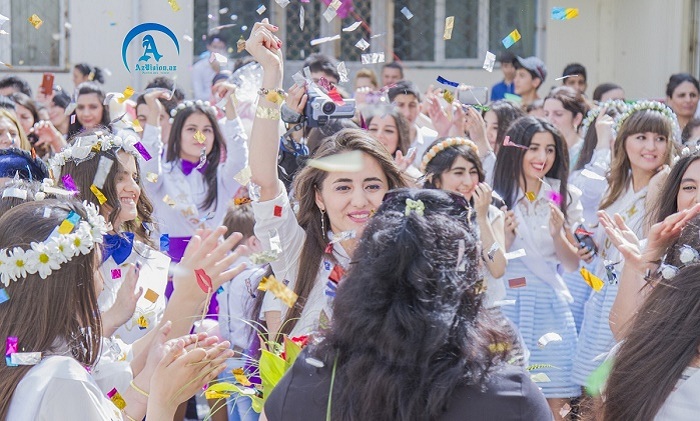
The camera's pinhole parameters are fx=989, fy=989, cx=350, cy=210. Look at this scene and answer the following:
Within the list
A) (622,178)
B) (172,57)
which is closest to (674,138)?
(622,178)

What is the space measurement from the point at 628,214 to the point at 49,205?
3057mm

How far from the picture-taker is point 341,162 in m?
3.48

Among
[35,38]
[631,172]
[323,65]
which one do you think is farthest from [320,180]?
[35,38]

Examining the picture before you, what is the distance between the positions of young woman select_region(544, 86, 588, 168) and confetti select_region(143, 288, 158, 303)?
4.25m

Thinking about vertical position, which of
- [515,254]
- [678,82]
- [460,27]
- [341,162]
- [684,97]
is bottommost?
[515,254]

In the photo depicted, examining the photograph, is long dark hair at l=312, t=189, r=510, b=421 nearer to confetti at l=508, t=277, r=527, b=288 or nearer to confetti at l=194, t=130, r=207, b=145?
confetti at l=508, t=277, r=527, b=288

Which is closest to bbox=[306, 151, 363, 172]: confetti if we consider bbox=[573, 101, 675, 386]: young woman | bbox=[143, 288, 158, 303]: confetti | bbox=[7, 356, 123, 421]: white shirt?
bbox=[143, 288, 158, 303]: confetti

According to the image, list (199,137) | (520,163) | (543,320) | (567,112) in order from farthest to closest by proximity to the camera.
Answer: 1. (567,112)
2. (199,137)
3. (520,163)
4. (543,320)

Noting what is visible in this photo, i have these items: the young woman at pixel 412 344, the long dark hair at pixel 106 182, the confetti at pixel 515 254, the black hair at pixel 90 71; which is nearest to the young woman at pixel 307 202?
the long dark hair at pixel 106 182

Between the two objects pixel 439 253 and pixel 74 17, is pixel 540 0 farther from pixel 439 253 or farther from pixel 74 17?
pixel 439 253

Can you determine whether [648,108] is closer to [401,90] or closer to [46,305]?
[401,90]

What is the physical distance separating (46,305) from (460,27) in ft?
34.9

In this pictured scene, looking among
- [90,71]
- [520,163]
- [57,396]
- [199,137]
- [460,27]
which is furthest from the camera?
[460,27]

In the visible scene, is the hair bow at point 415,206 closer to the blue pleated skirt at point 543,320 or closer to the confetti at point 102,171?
the confetti at point 102,171
